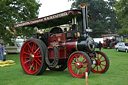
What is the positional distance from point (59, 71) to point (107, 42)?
23.3 m

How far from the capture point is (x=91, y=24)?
4650 centimetres

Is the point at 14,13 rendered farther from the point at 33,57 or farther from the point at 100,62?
the point at 100,62

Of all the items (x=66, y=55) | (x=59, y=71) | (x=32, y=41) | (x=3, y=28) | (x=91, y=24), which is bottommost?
(x=59, y=71)

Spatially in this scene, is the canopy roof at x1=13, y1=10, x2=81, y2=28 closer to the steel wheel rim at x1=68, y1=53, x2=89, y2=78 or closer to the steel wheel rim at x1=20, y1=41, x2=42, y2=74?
the steel wheel rim at x1=20, y1=41, x2=42, y2=74

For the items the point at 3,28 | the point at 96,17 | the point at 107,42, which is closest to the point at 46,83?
the point at 3,28

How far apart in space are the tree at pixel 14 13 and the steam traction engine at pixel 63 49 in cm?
907

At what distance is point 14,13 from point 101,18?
37743mm

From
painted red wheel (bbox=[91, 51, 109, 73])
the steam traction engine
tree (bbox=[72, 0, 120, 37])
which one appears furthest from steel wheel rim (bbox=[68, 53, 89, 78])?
tree (bbox=[72, 0, 120, 37])

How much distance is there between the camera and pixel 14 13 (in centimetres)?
1681

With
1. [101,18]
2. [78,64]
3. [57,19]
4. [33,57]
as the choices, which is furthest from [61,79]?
[101,18]

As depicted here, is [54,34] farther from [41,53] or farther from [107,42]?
[107,42]

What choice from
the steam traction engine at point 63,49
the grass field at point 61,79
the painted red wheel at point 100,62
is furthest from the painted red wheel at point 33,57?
the painted red wheel at point 100,62

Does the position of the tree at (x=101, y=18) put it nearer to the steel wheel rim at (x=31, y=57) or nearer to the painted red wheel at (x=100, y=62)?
the painted red wheel at (x=100, y=62)

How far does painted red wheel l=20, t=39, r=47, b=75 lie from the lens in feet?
22.8
